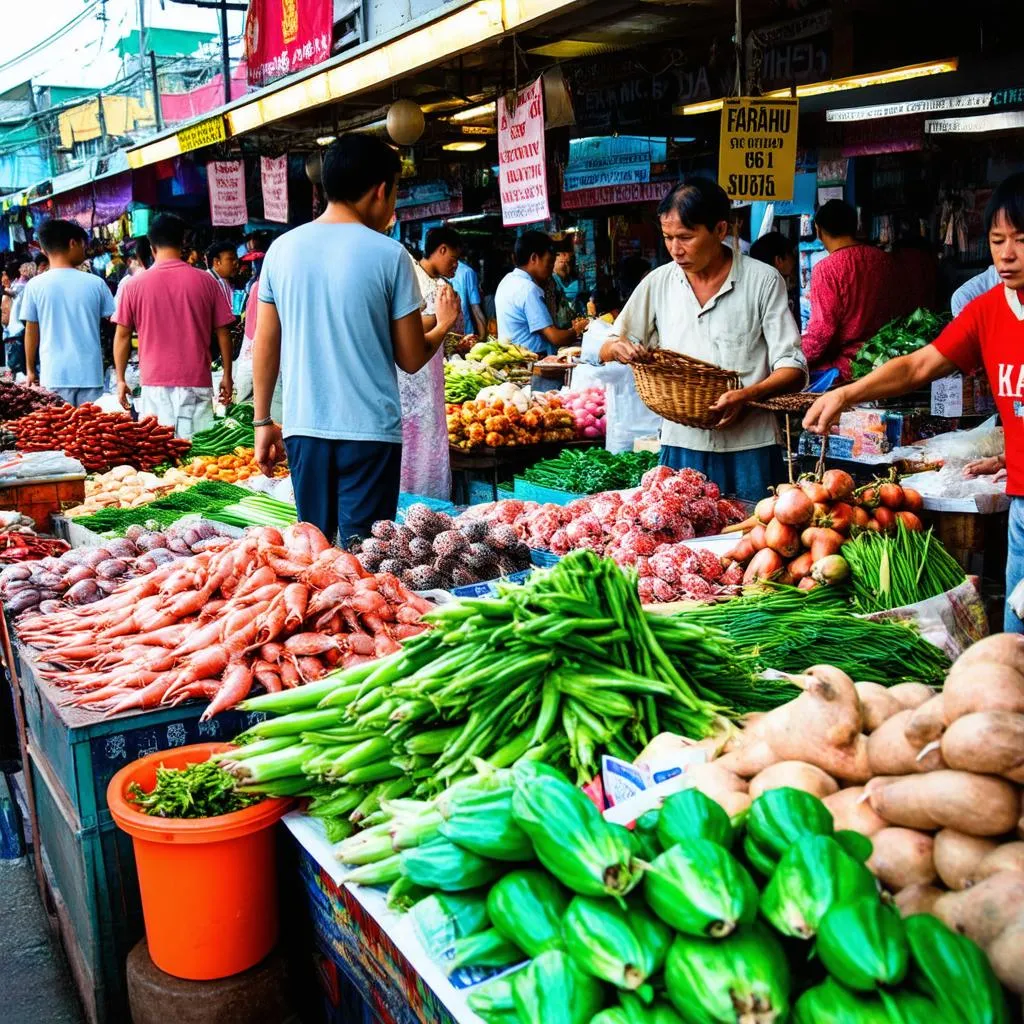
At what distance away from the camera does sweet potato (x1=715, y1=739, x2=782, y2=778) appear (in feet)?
6.90

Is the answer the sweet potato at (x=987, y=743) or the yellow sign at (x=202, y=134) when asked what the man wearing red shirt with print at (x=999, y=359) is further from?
the yellow sign at (x=202, y=134)

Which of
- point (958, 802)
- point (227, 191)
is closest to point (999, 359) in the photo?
point (958, 802)

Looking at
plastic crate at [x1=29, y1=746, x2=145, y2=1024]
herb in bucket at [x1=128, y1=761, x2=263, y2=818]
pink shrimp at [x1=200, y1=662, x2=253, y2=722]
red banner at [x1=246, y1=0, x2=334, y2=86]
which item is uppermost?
red banner at [x1=246, y1=0, x2=334, y2=86]

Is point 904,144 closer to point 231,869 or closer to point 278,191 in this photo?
point 278,191

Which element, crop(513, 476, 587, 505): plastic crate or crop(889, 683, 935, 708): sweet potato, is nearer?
crop(889, 683, 935, 708): sweet potato

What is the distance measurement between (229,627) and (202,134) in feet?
A: 26.1

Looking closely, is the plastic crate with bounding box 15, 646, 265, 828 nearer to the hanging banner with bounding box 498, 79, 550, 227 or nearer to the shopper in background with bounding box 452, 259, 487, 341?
the hanging banner with bounding box 498, 79, 550, 227

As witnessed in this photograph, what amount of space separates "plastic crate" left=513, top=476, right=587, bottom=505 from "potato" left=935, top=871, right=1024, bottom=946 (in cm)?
456

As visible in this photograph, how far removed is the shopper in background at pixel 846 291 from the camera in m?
7.00

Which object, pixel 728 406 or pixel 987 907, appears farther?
pixel 728 406

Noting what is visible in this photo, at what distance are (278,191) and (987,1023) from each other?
1093cm

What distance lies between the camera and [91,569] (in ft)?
14.6

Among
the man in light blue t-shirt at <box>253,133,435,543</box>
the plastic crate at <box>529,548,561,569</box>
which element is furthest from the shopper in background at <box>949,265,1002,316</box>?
the man in light blue t-shirt at <box>253,133,435,543</box>

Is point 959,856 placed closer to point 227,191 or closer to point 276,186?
point 276,186
